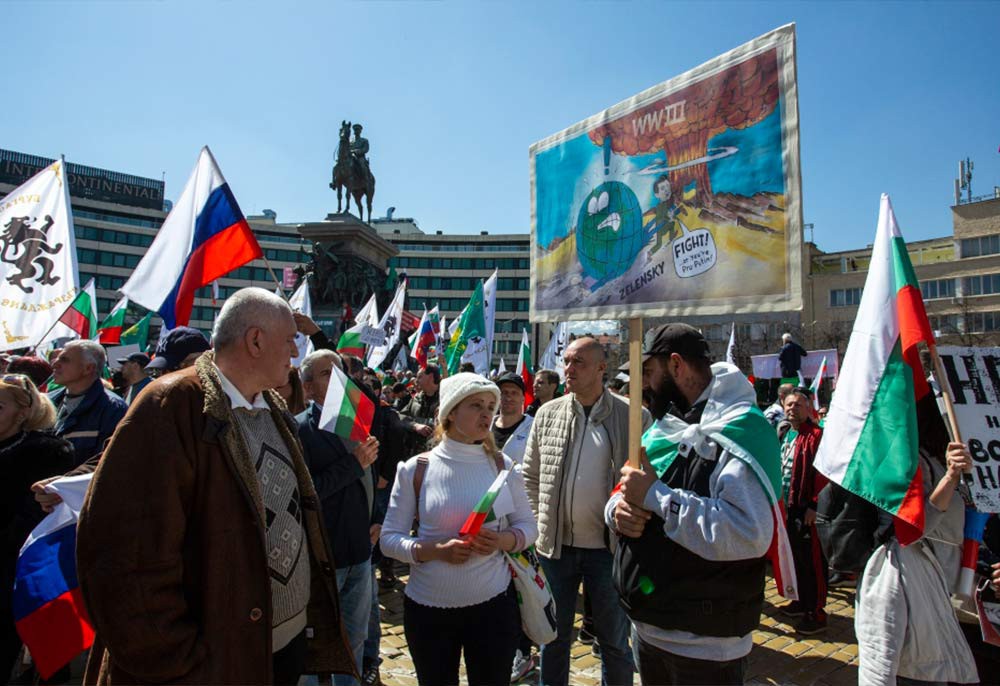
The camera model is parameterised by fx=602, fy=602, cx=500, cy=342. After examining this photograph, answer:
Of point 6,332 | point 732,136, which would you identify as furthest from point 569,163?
point 6,332

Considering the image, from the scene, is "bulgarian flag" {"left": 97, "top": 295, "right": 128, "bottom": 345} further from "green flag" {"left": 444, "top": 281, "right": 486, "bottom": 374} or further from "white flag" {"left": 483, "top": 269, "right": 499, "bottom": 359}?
"white flag" {"left": 483, "top": 269, "right": 499, "bottom": 359}

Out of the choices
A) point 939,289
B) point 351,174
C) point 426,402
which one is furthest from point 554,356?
point 939,289

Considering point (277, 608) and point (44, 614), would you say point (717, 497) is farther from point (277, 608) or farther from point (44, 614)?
point (44, 614)

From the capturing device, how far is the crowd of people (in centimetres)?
193

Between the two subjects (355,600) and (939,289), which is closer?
(355,600)

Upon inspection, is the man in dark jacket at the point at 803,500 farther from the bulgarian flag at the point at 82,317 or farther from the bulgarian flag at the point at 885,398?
the bulgarian flag at the point at 82,317

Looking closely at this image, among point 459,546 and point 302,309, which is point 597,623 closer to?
point 459,546

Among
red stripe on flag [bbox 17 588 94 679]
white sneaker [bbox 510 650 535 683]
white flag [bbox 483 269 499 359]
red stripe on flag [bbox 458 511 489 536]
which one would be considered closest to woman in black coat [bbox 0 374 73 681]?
red stripe on flag [bbox 17 588 94 679]

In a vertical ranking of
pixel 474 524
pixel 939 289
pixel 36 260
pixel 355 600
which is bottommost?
pixel 355 600

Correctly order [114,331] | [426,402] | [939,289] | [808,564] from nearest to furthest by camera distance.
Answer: [808,564], [426,402], [114,331], [939,289]

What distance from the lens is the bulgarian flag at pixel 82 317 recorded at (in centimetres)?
1019

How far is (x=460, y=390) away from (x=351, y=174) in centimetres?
2749

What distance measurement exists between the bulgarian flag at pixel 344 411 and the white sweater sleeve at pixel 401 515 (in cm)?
60

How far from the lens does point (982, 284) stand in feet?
166
